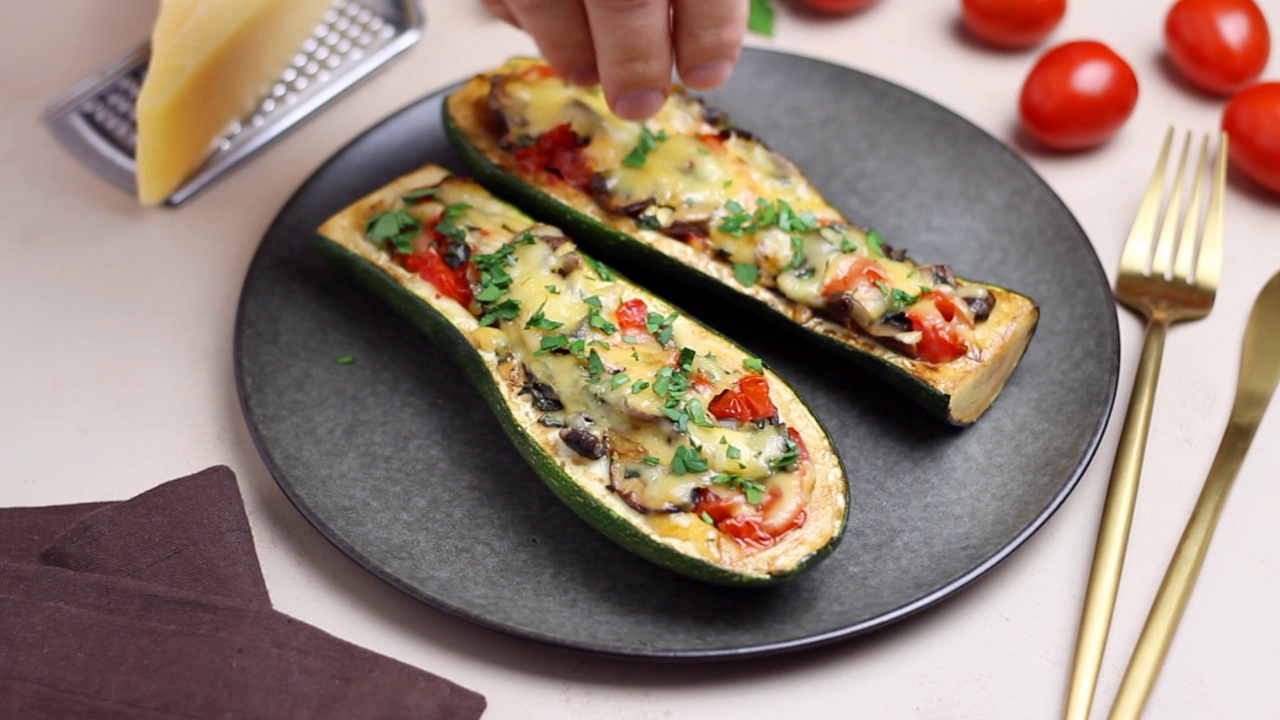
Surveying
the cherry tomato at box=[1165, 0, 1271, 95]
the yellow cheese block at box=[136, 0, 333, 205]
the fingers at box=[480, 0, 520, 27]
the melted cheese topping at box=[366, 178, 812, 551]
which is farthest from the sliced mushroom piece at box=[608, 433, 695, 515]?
the cherry tomato at box=[1165, 0, 1271, 95]

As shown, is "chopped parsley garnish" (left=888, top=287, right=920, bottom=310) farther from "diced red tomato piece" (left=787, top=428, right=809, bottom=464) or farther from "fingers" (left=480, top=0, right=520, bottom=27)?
"fingers" (left=480, top=0, right=520, bottom=27)

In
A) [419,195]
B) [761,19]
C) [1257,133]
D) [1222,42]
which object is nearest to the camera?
[419,195]

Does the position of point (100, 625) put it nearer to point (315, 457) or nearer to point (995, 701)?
point (315, 457)

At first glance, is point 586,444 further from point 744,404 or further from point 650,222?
point 650,222

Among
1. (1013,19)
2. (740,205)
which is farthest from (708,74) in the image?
(1013,19)

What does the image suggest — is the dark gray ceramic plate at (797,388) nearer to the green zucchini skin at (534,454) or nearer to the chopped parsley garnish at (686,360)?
the green zucchini skin at (534,454)

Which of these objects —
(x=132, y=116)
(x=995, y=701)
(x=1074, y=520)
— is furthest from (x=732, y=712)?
(x=132, y=116)

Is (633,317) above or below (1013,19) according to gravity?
below
